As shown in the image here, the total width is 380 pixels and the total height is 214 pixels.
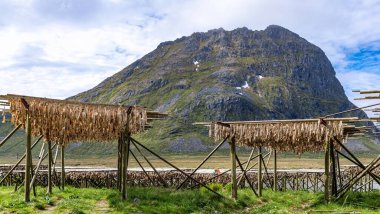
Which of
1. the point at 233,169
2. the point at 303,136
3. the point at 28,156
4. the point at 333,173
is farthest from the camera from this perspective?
the point at 233,169

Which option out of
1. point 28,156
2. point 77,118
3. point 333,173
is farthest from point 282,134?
point 28,156

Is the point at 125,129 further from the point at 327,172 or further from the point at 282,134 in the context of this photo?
the point at 327,172

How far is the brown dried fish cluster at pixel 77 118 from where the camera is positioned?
60.0ft

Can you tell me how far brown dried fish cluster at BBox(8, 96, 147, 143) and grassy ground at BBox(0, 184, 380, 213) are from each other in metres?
3.01

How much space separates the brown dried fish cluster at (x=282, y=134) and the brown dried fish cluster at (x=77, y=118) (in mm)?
5587

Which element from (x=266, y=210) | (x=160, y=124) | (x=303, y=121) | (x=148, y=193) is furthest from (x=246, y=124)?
(x=160, y=124)

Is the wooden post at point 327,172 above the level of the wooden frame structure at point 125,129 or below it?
below

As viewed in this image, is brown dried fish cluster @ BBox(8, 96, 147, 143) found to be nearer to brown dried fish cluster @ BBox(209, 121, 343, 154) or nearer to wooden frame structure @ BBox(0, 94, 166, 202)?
wooden frame structure @ BBox(0, 94, 166, 202)

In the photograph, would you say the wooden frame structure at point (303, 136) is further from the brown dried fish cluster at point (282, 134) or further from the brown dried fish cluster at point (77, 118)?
the brown dried fish cluster at point (77, 118)

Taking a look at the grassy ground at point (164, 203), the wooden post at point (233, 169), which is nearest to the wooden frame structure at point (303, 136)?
the wooden post at point (233, 169)

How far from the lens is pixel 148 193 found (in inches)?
787

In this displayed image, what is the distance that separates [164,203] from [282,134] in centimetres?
745

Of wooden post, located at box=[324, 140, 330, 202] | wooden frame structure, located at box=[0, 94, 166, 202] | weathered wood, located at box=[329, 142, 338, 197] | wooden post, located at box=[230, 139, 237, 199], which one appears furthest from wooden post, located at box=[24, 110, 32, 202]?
weathered wood, located at box=[329, 142, 338, 197]

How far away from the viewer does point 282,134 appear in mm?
21719
